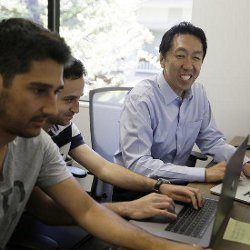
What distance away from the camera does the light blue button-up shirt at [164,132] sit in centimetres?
166

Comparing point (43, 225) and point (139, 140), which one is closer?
point (43, 225)

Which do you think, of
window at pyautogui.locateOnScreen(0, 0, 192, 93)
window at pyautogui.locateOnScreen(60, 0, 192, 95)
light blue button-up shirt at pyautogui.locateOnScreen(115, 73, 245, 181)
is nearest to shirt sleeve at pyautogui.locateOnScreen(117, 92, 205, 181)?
light blue button-up shirt at pyautogui.locateOnScreen(115, 73, 245, 181)

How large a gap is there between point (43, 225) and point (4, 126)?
2.13ft

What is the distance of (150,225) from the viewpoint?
1.16 meters

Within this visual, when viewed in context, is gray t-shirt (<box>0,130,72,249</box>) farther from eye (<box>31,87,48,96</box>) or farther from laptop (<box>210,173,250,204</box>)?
laptop (<box>210,173,250,204</box>)

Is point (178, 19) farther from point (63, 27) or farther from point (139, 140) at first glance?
point (139, 140)

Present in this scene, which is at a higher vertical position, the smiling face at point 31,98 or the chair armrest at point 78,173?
the smiling face at point 31,98

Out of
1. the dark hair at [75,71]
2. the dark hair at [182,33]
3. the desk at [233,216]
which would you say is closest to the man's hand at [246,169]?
the desk at [233,216]

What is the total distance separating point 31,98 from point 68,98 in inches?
20.4

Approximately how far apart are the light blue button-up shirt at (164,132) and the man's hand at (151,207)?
35 cm

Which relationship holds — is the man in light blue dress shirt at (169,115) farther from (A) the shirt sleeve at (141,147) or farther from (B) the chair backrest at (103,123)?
(B) the chair backrest at (103,123)

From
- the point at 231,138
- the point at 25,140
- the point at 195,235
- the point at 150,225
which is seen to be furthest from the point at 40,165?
the point at 231,138

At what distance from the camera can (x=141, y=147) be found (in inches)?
67.2

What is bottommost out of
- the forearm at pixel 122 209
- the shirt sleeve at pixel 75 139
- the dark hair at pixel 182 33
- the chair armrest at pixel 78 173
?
the chair armrest at pixel 78 173
